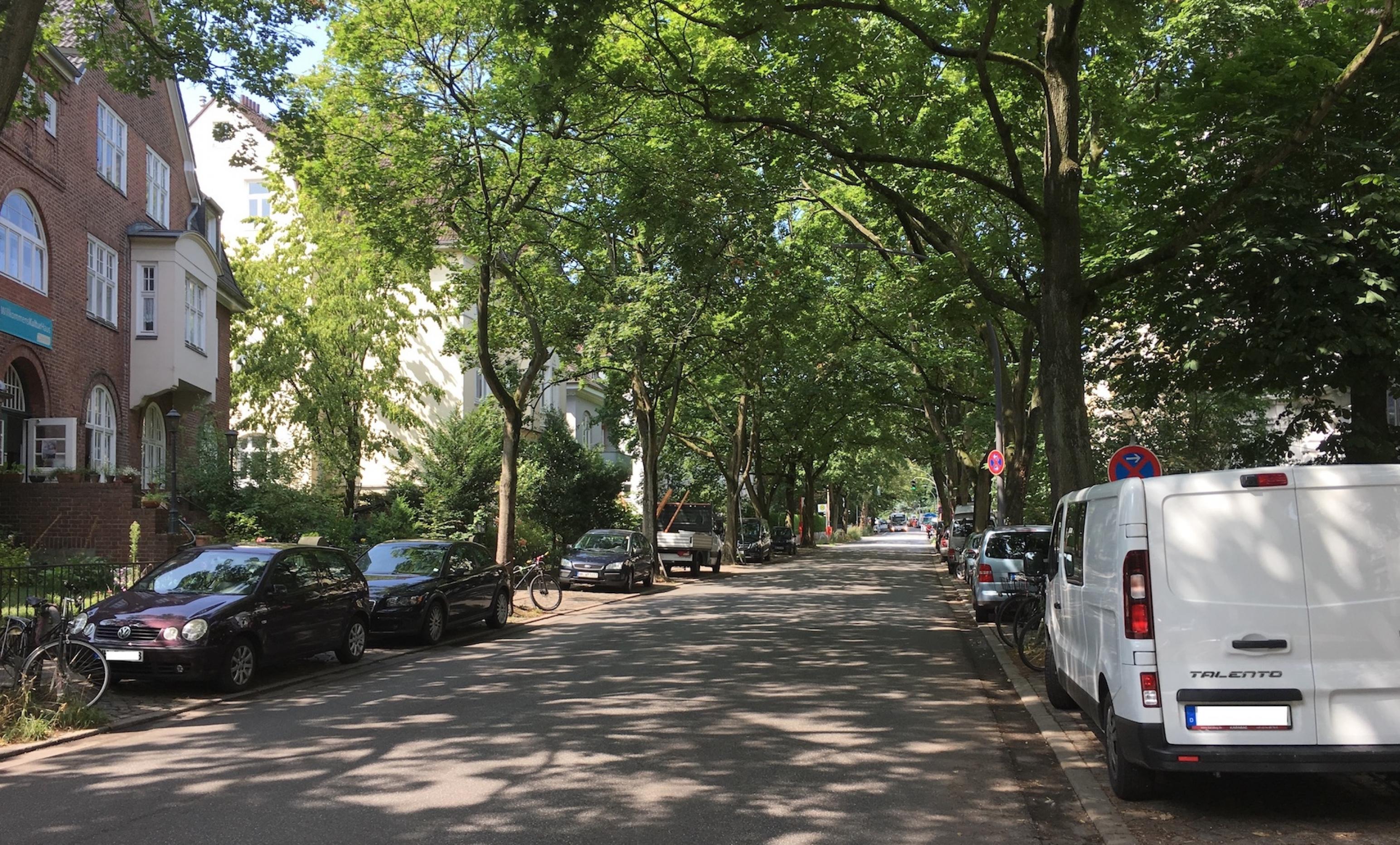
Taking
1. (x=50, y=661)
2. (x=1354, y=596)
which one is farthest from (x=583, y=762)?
(x=50, y=661)

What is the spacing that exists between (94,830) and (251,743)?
244 centimetres

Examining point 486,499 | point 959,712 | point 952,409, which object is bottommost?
point 959,712

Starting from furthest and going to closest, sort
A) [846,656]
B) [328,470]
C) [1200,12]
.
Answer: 1. [328,470]
2. [1200,12]
3. [846,656]

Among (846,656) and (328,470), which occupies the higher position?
(328,470)

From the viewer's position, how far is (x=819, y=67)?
12.8m

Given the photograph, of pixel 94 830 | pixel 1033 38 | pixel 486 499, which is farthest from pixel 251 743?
pixel 486 499

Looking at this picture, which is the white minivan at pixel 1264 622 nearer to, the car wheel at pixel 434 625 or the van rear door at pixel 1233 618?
the van rear door at pixel 1233 618

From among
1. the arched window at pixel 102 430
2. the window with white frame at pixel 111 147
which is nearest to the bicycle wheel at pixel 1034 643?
the arched window at pixel 102 430

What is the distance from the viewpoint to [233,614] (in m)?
10.8

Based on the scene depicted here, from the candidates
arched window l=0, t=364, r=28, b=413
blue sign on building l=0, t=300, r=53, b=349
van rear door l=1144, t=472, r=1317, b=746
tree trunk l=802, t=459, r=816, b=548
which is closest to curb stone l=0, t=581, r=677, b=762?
van rear door l=1144, t=472, r=1317, b=746

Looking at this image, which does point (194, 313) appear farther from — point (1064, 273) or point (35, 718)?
point (1064, 273)

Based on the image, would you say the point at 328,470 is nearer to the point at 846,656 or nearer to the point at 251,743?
the point at 846,656

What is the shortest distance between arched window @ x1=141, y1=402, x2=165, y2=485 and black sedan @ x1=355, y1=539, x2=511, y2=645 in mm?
12016

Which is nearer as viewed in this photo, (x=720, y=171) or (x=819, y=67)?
(x=819, y=67)
